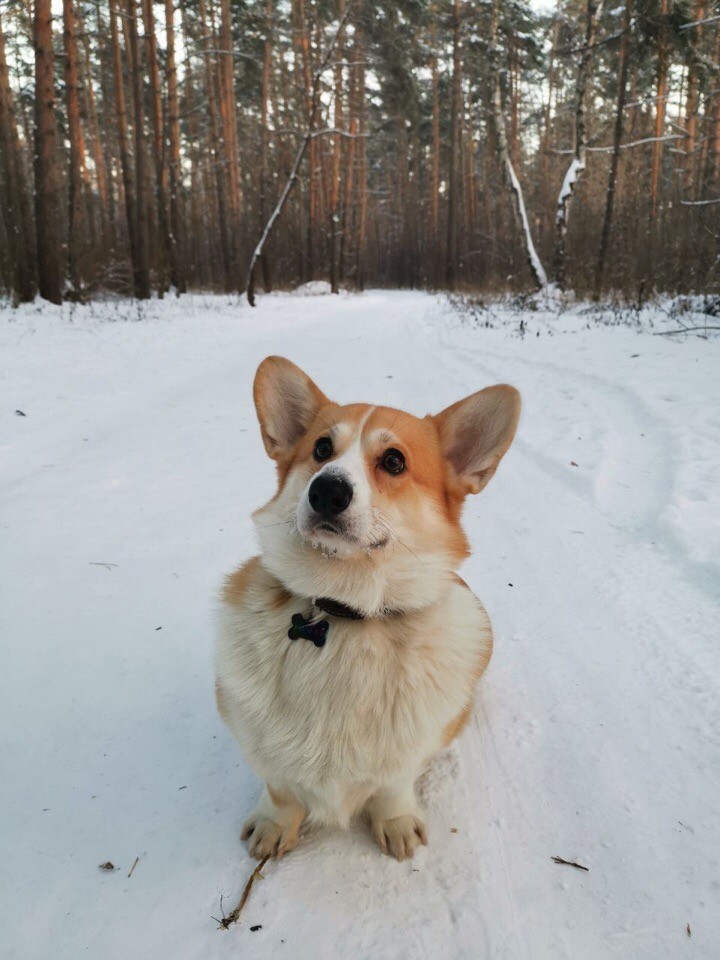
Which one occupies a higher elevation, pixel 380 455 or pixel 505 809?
A: pixel 380 455

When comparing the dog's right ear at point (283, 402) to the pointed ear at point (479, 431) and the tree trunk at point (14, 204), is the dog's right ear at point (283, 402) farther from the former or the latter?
the tree trunk at point (14, 204)

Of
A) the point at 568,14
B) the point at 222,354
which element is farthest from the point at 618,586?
the point at 568,14

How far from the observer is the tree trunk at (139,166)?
12915 millimetres

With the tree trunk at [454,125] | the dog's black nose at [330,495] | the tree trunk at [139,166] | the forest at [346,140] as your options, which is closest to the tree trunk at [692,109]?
the forest at [346,140]

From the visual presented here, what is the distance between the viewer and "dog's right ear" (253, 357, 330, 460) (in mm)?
1812

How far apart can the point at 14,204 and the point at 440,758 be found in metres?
14.4

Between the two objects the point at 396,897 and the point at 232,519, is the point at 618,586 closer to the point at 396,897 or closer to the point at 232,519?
the point at 396,897

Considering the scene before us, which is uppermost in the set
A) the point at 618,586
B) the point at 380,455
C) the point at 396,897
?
the point at 380,455

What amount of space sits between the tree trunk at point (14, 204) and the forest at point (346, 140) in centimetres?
5

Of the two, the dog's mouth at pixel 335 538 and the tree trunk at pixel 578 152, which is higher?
the tree trunk at pixel 578 152

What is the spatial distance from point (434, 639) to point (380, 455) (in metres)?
0.57

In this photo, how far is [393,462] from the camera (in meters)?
1.70

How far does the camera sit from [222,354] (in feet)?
30.3

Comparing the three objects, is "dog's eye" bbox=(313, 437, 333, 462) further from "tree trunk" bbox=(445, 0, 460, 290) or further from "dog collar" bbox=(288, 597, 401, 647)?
"tree trunk" bbox=(445, 0, 460, 290)
